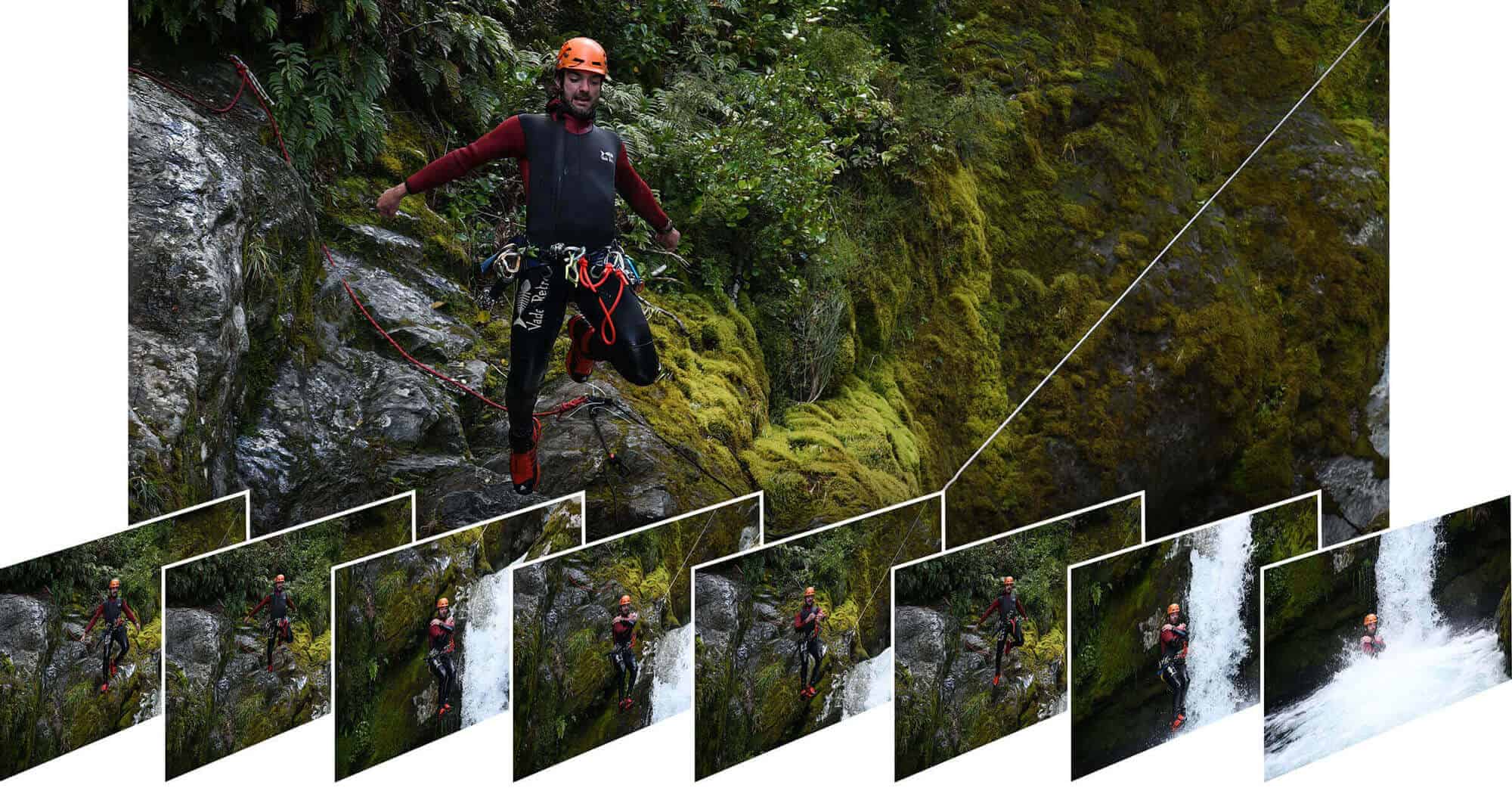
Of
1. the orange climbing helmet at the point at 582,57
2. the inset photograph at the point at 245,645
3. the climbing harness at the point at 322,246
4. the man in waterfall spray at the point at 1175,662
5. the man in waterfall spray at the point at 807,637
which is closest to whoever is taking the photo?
the inset photograph at the point at 245,645

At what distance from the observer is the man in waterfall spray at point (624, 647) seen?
6629mm

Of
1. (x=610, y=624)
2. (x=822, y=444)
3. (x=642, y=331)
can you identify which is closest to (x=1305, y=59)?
(x=822, y=444)

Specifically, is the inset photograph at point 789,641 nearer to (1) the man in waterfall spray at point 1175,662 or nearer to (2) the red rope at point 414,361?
(1) the man in waterfall spray at point 1175,662

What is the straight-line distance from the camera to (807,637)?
677 cm

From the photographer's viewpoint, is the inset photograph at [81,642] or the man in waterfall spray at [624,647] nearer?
the inset photograph at [81,642]

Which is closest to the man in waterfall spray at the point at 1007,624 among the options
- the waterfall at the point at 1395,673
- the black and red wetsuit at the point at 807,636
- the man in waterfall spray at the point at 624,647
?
the black and red wetsuit at the point at 807,636

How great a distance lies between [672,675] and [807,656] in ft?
1.65

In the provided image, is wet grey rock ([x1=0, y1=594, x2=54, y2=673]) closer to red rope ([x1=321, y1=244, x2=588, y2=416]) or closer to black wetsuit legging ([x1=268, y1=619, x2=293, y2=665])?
black wetsuit legging ([x1=268, y1=619, x2=293, y2=665])

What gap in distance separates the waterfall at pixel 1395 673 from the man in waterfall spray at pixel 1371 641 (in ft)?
0.10

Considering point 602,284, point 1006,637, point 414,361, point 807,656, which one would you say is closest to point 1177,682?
point 1006,637

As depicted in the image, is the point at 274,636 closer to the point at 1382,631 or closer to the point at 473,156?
the point at 473,156

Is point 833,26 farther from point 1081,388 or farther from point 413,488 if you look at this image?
point 413,488

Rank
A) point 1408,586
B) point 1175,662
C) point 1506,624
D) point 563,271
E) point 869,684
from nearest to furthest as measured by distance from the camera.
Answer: point 1175,662, point 869,684, point 563,271, point 1408,586, point 1506,624

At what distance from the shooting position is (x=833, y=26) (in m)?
9.52
